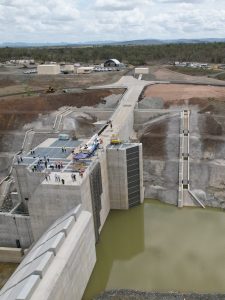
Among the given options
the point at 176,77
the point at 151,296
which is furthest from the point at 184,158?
the point at 176,77

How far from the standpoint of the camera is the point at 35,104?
241 ft

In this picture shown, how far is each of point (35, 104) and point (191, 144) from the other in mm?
36983

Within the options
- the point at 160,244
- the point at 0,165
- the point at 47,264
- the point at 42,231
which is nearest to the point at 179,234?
the point at 160,244

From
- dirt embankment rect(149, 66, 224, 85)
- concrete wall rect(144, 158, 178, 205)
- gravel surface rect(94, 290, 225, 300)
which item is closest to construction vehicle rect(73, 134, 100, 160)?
concrete wall rect(144, 158, 178, 205)

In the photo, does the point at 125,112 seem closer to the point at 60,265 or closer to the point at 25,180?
the point at 25,180

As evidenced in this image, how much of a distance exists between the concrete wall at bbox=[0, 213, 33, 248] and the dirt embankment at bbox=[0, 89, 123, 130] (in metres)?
30.8

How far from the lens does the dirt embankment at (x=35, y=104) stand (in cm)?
6806

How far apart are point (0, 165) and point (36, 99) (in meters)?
22.0

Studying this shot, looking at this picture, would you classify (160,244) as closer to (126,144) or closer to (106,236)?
(106,236)

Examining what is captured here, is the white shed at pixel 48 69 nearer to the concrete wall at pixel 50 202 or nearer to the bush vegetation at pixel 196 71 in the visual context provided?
the bush vegetation at pixel 196 71

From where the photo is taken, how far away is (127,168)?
148 ft

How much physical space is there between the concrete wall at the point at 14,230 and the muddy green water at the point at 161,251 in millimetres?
9152

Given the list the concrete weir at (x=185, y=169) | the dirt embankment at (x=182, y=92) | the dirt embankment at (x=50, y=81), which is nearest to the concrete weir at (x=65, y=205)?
the concrete weir at (x=185, y=169)

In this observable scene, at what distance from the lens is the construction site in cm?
3116
